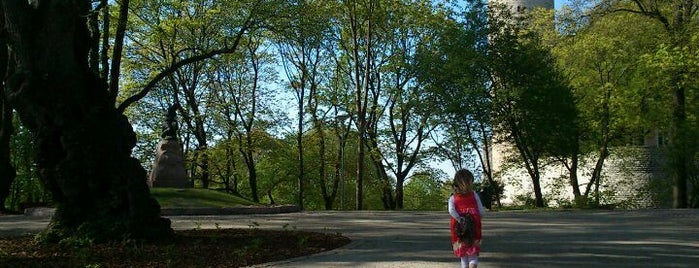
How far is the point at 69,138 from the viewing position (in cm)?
1110

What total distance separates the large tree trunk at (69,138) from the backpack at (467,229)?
6.03 metres

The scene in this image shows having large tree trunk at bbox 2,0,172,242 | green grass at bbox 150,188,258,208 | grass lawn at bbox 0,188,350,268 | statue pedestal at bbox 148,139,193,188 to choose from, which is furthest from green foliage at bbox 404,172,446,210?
large tree trunk at bbox 2,0,172,242

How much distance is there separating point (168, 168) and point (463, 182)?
70.1 feet

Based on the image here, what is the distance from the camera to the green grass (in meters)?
22.8

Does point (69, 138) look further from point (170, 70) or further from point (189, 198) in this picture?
point (189, 198)

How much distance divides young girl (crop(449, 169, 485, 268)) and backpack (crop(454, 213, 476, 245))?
0.03 m

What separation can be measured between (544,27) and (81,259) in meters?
37.2

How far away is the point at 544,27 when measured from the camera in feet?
136

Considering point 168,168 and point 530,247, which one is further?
point 168,168

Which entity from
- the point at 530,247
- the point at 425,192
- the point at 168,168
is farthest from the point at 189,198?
the point at 425,192

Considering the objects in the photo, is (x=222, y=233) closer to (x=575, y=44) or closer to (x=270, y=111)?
(x=575, y=44)

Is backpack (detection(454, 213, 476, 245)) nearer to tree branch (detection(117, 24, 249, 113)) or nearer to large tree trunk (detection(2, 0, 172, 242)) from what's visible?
large tree trunk (detection(2, 0, 172, 242))

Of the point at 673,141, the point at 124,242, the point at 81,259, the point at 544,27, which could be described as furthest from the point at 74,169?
the point at 544,27

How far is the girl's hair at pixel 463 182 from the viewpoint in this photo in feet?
22.5
